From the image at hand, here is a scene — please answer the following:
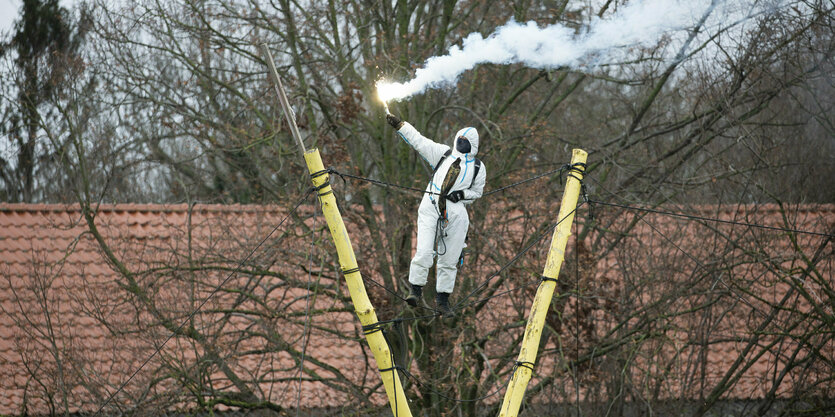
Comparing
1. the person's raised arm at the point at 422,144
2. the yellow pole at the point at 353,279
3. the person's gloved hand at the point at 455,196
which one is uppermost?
the person's raised arm at the point at 422,144

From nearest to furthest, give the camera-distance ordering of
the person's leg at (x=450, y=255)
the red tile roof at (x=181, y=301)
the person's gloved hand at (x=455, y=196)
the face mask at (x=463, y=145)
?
the face mask at (x=463, y=145) → the person's gloved hand at (x=455, y=196) → the person's leg at (x=450, y=255) → the red tile roof at (x=181, y=301)

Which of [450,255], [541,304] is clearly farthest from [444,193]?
[541,304]

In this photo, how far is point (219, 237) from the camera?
13008 millimetres

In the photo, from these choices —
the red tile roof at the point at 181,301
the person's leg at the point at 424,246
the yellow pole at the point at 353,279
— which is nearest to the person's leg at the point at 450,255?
the person's leg at the point at 424,246

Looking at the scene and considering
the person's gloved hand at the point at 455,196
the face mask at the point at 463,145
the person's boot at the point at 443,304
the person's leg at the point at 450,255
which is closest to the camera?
the face mask at the point at 463,145

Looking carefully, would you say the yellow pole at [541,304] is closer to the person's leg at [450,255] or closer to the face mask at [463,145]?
the person's leg at [450,255]

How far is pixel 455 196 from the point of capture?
25.7 feet

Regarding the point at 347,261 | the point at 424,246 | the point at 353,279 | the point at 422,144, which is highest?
the point at 422,144

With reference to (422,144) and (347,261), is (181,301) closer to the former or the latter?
(347,261)

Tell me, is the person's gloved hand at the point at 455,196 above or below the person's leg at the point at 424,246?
above

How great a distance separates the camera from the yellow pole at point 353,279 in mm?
7793

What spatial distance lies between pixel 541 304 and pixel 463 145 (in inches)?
66.1

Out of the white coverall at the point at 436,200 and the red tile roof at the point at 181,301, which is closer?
the white coverall at the point at 436,200

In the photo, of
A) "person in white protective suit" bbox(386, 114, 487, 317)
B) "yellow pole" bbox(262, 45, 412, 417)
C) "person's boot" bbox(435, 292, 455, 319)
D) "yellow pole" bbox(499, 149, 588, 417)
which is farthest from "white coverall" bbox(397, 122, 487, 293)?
"yellow pole" bbox(499, 149, 588, 417)
